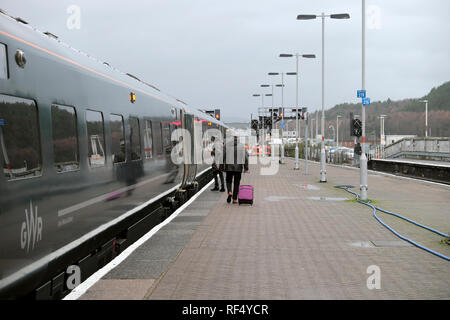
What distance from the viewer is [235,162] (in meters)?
14.2

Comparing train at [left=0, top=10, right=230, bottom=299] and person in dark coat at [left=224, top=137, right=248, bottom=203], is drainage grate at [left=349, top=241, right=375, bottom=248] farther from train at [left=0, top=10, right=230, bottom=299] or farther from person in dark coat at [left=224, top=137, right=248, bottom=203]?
person in dark coat at [left=224, top=137, right=248, bottom=203]

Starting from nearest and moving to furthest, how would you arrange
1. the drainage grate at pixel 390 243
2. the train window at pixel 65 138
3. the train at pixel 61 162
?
the train at pixel 61 162
the train window at pixel 65 138
the drainage grate at pixel 390 243

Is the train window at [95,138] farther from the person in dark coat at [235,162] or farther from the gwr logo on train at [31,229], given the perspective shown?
the person in dark coat at [235,162]

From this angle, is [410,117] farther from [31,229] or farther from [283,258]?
[31,229]

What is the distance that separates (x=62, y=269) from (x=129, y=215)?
340cm

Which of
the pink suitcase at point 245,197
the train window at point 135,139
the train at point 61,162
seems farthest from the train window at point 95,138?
the pink suitcase at point 245,197

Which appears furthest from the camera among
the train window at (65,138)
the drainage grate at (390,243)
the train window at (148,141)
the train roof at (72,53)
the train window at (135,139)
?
the train window at (148,141)

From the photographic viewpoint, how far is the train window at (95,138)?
23.6 feet

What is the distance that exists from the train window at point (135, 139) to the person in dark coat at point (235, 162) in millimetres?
4326

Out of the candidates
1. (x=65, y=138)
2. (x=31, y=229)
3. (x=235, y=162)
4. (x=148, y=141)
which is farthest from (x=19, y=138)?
(x=235, y=162)

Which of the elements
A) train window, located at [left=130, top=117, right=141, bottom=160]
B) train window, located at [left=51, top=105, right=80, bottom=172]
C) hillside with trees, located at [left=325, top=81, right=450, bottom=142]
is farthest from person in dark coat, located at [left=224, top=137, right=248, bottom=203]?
hillside with trees, located at [left=325, top=81, right=450, bottom=142]

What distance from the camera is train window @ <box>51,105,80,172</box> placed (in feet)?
19.4

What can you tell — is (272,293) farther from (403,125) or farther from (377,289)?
(403,125)
